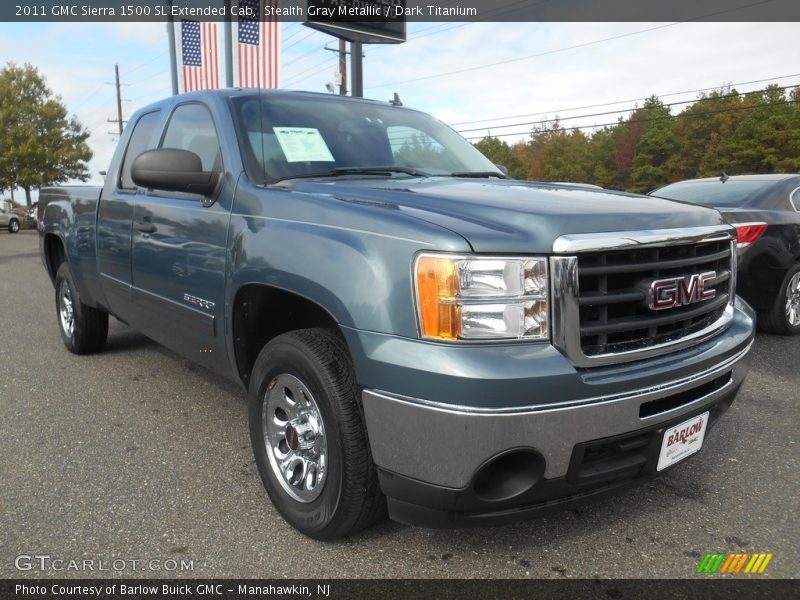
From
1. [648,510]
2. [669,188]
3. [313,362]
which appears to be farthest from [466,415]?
[669,188]

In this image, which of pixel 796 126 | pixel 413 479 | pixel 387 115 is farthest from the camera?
pixel 796 126

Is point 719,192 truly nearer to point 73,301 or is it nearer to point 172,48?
point 73,301

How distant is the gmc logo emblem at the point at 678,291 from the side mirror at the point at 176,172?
2.02 m

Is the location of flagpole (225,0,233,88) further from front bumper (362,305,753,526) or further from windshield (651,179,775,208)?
front bumper (362,305,753,526)

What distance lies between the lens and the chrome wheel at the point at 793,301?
582 cm

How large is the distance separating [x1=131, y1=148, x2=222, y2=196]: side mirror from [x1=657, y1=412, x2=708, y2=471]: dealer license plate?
2.26 m

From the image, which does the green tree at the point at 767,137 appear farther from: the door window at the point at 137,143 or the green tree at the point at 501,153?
the door window at the point at 137,143

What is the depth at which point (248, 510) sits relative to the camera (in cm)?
280

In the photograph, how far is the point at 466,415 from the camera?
191 centimetres

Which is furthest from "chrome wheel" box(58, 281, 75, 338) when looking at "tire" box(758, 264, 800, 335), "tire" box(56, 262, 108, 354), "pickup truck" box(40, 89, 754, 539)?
"tire" box(758, 264, 800, 335)

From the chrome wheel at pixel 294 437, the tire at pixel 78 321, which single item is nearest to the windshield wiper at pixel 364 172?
the chrome wheel at pixel 294 437

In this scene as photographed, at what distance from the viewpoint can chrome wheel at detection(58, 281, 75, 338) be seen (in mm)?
5352

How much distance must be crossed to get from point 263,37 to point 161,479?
Answer: 41.3ft

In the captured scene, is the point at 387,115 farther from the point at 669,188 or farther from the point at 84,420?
the point at 669,188
